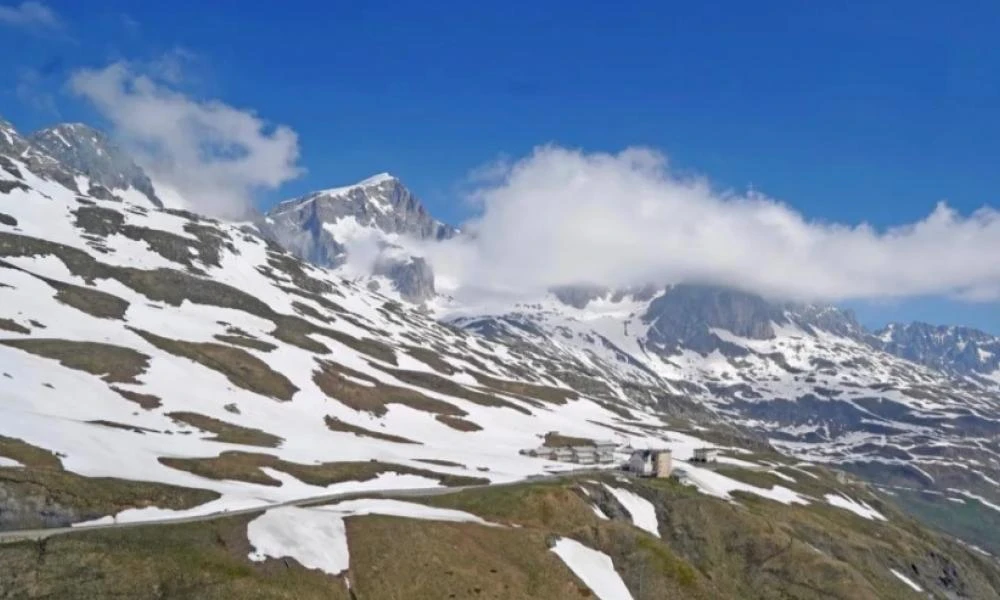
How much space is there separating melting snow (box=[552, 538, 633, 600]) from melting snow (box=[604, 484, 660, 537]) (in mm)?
20679

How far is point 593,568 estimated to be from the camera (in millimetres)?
71375

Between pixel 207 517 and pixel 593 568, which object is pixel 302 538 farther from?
pixel 593 568

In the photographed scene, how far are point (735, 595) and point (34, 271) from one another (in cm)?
15464

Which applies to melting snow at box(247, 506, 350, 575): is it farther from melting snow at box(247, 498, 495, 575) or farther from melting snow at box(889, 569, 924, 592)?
melting snow at box(889, 569, 924, 592)

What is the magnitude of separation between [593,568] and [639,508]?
1098 inches

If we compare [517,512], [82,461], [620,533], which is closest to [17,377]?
[82,461]

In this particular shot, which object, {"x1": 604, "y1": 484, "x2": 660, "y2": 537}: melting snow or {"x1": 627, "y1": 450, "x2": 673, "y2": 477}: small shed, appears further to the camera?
{"x1": 627, "y1": 450, "x2": 673, "y2": 477}: small shed

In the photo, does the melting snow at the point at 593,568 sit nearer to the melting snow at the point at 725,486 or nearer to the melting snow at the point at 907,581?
the melting snow at the point at 725,486

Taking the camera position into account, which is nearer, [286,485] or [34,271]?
[286,485]

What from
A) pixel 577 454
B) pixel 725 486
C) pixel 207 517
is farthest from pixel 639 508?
pixel 207 517

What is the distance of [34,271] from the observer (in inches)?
6752

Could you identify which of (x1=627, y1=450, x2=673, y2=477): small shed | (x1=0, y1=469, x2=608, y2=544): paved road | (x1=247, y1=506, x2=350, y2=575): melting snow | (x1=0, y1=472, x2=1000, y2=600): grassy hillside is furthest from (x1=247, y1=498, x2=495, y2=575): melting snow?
(x1=627, y1=450, x2=673, y2=477): small shed

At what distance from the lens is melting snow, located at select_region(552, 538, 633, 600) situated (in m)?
68.2

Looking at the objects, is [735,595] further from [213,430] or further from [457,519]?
[213,430]
